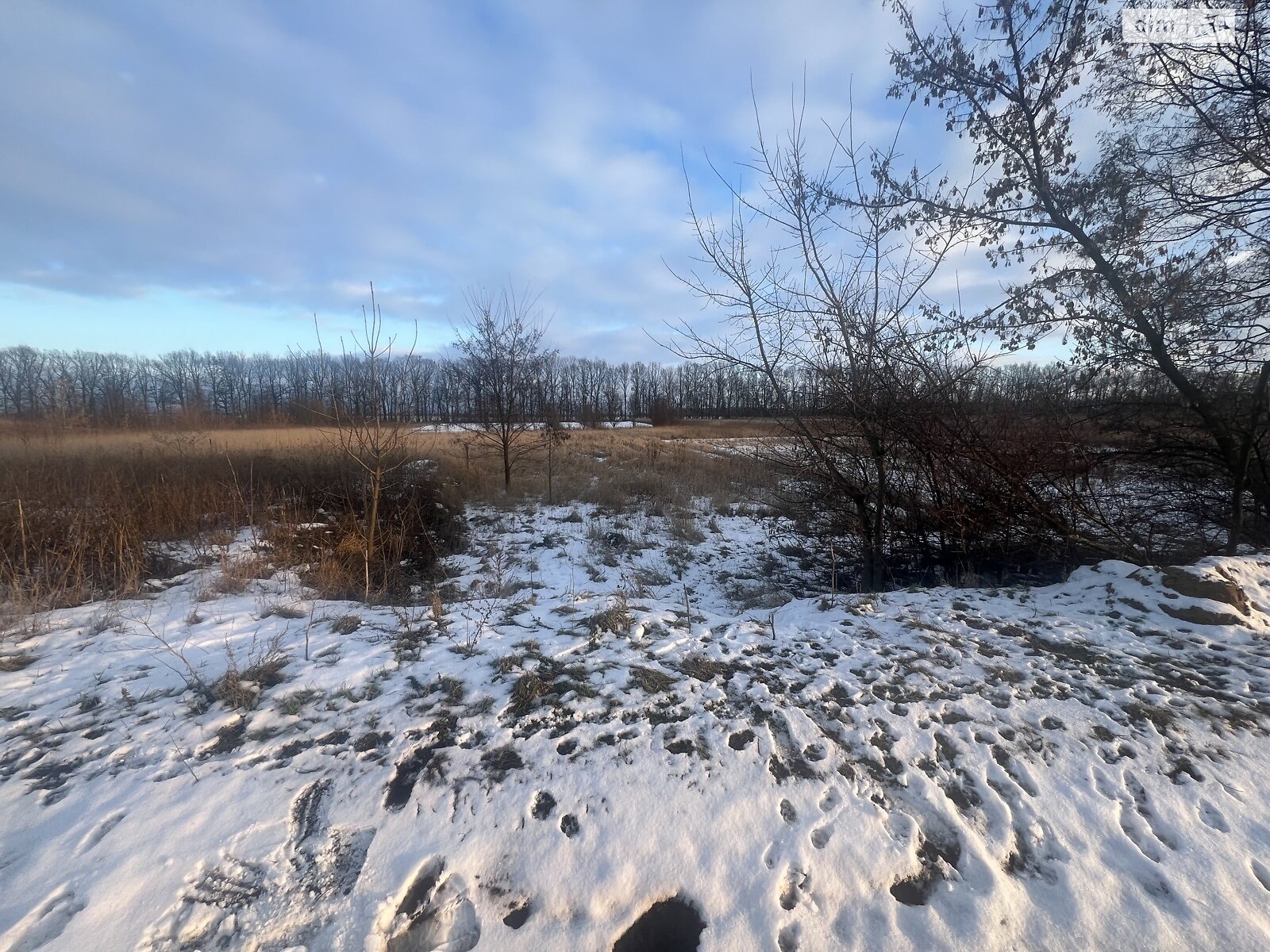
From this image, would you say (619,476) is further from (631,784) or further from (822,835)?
(822,835)

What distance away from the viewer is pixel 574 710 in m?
3.10

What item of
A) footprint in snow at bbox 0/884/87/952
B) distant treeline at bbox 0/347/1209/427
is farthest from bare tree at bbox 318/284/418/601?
footprint in snow at bbox 0/884/87/952

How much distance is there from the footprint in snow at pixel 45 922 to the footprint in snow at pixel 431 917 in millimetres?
1061

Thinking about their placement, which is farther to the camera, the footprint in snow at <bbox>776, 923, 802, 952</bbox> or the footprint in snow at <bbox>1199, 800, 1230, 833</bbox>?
the footprint in snow at <bbox>1199, 800, 1230, 833</bbox>

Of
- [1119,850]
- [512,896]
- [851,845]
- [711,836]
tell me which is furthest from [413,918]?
[1119,850]

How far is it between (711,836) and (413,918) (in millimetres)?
1168

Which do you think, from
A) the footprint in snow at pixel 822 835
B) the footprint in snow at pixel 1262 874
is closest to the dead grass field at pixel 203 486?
the footprint in snow at pixel 822 835

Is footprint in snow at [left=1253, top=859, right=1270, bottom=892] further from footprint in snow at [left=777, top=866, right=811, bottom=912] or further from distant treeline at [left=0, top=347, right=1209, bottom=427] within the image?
distant treeline at [left=0, top=347, right=1209, bottom=427]

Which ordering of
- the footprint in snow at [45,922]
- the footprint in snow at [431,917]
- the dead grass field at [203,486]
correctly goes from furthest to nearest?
the dead grass field at [203,486] < the footprint in snow at [431,917] < the footprint in snow at [45,922]

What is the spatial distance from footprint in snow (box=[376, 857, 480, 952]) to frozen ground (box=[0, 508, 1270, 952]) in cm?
1

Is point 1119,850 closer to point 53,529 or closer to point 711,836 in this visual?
point 711,836

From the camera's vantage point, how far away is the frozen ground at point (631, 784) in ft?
6.64

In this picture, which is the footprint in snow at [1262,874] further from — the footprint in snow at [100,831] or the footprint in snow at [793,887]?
the footprint in snow at [100,831]

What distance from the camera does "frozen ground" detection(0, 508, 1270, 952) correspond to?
79.7 inches
